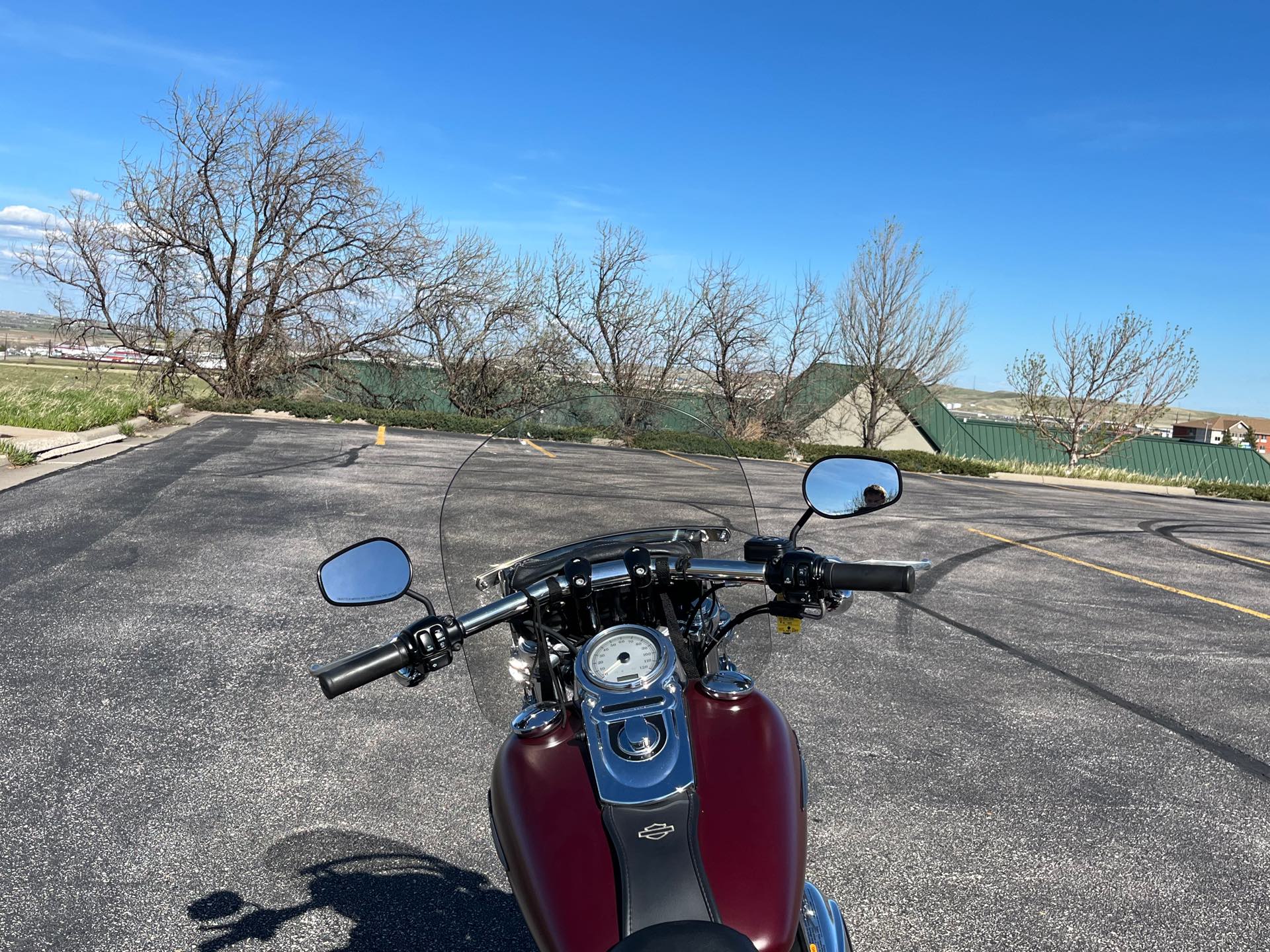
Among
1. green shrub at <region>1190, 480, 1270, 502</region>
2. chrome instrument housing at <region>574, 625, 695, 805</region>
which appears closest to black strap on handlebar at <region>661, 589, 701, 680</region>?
chrome instrument housing at <region>574, 625, 695, 805</region>

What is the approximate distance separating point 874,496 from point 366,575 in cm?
139

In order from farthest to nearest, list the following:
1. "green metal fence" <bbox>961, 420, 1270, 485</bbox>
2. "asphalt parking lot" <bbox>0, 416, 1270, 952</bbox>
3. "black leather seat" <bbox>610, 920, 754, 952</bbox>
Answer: "green metal fence" <bbox>961, 420, 1270, 485</bbox> < "asphalt parking lot" <bbox>0, 416, 1270, 952</bbox> < "black leather seat" <bbox>610, 920, 754, 952</bbox>

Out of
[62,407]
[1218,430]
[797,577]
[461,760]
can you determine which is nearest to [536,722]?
[797,577]

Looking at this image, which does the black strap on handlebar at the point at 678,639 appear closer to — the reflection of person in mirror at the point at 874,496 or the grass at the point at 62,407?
the reflection of person in mirror at the point at 874,496

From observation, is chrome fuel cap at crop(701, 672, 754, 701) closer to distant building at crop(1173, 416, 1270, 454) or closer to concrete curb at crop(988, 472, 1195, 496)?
concrete curb at crop(988, 472, 1195, 496)

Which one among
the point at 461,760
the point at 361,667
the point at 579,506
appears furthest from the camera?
the point at 461,760

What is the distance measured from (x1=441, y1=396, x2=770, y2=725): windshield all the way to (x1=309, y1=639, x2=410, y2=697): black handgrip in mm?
465

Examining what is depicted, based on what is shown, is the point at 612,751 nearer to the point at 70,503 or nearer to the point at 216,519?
the point at 216,519

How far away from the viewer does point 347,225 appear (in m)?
30.5

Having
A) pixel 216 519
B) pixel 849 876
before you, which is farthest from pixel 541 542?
pixel 216 519

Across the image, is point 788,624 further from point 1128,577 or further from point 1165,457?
point 1165,457

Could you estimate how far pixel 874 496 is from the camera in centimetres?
263

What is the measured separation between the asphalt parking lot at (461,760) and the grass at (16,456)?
11.7 ft

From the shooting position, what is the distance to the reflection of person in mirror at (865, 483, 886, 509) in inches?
103
